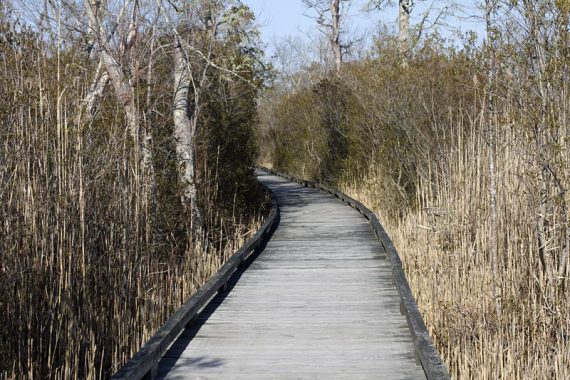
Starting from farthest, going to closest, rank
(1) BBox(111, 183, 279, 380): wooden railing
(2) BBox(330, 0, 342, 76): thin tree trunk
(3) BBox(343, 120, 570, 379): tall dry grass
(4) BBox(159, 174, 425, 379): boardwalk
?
(2) BBox(330, 0, 342, 76): thin tree trunk, (3) BBox(343, 120, 570, 379): tall dry grass, (4) BBox(159, 174, 425, 379): boardwalk, (1) BBox(111, 183, 279, 380): wooden railing

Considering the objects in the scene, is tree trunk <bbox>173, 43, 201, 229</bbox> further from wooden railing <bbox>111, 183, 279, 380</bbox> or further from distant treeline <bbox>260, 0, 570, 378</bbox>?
distant treeline <bbox>260, 0, 570, 378</bbox>

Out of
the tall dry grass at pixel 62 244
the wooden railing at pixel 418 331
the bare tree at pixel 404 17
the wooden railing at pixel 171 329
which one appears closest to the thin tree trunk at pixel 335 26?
the bare tree at pixel 404 17

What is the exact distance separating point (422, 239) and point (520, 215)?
2324 millimetres

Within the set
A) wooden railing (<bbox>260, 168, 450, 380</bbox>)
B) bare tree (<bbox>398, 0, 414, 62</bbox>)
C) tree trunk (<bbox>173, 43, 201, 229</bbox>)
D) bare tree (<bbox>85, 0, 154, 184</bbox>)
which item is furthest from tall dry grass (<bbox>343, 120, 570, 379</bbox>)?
bare tree (<bbox>398, 0, 414, 62</bbox>)

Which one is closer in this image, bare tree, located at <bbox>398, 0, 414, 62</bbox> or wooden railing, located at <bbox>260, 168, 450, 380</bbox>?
wooden railing, located at <bbox>260, 168, 450, 380</bbox>

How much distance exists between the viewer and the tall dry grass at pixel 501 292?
15.1 ft

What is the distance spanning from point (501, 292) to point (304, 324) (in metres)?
1.31

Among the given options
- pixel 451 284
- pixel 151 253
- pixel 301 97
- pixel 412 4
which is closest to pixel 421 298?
pixel 451 284

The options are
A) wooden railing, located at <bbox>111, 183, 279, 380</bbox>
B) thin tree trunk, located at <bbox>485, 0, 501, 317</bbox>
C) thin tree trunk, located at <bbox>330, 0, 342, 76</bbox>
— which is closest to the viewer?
wooden railing, located at <bbox>111, 183, 279, 380</bbox>

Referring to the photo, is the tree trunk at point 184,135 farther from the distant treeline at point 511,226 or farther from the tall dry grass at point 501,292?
the tall dry grass at point 501,292

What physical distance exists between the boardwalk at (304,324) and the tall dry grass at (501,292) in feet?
1.07

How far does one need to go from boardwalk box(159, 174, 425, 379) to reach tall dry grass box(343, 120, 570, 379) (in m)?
0.33

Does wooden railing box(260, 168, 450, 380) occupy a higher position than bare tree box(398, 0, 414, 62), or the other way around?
bare tree box(398, 0, 414, 62)

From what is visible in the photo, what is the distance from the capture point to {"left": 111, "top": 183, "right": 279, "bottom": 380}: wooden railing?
3.97 m
